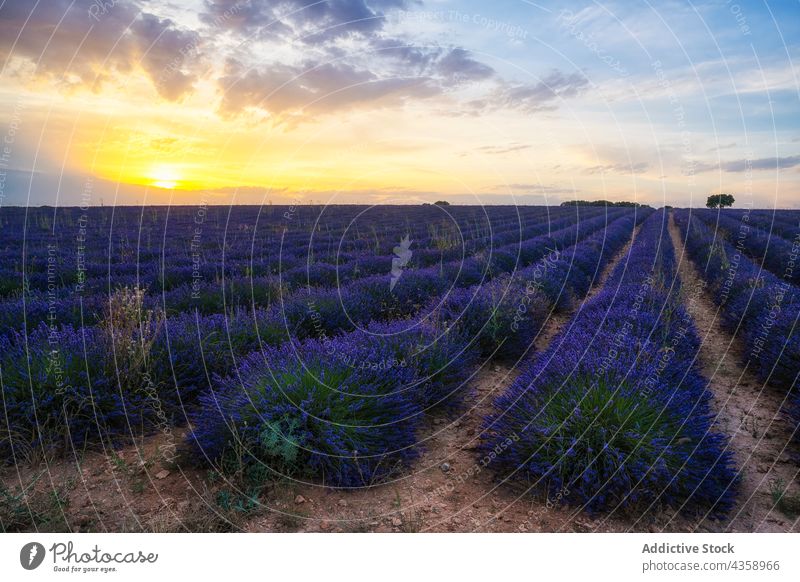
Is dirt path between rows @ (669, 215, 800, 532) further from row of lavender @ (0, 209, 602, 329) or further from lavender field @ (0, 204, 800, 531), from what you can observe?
row of lavender @ (0, 209, 602, 329)

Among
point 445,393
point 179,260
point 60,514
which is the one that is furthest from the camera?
point 179,260

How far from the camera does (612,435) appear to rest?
314 centimetres

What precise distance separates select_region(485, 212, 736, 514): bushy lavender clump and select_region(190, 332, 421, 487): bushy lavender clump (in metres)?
0.83

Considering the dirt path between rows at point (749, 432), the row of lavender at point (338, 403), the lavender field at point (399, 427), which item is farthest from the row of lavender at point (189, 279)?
the dirt path between rows at point (749, 432)

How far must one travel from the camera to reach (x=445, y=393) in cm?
472

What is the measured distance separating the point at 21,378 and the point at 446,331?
383cm

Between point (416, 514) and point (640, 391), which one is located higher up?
point (640, 391)

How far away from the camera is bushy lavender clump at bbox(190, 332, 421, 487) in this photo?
325 centimetres

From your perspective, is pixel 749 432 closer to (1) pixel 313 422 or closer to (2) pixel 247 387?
(1) pixel 313 422

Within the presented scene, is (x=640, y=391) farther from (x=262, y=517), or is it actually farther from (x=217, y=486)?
(x=217, y=486)

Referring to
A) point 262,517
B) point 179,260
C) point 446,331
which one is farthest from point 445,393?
point 179,260

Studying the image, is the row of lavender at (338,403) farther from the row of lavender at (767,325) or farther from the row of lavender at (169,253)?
the row of lavender at (767,325)

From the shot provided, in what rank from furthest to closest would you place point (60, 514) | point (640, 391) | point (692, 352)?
point (692, 352) → point (640, 391) → point (60, 514)

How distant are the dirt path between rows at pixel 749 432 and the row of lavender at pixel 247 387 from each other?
2.27 metres
